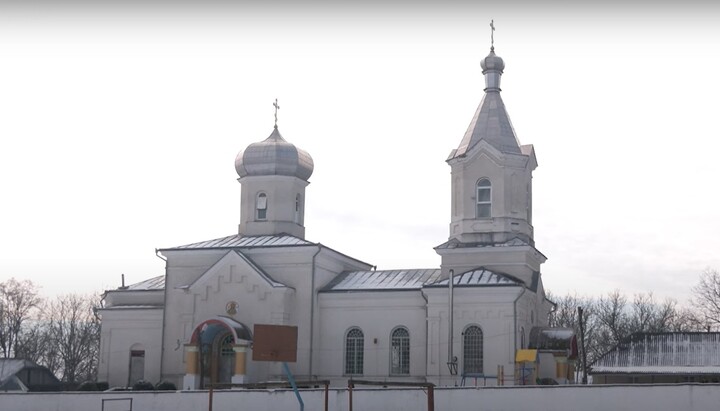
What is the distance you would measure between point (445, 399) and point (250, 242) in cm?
1601

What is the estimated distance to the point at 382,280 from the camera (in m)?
42.1

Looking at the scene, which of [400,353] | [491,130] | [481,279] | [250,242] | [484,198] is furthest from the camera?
[250,242]

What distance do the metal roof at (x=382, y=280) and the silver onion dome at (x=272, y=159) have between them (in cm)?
544

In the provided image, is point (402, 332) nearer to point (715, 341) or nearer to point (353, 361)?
point (353, 361)

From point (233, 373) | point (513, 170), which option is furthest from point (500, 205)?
point (233, 373)

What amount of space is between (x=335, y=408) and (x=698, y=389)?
34.9ft

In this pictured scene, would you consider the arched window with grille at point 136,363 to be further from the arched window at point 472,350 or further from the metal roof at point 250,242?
the arched window at point 472,350

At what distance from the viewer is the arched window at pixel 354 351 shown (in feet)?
133

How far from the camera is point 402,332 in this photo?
4012cm

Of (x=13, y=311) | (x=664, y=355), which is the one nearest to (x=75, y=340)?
A: (x=13, y=311)

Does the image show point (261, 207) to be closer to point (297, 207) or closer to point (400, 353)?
point (297, 207)

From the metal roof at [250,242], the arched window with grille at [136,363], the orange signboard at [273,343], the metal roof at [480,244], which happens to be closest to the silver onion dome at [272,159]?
the metal roof at [250,242]

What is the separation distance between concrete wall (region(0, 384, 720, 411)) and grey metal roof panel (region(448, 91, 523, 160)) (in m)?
14.4

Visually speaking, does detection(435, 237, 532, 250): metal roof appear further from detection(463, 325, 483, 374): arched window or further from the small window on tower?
the small window on tower
